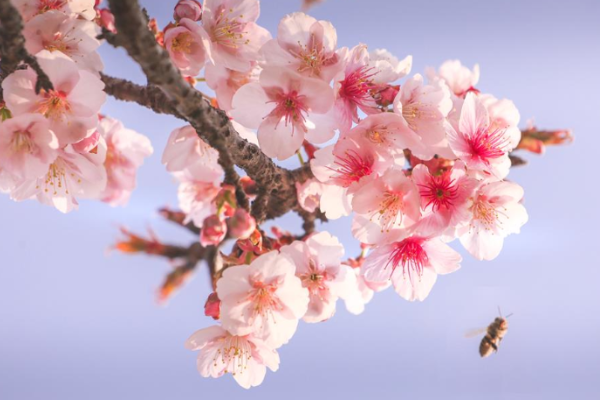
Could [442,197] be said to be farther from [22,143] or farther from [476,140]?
[22,143]

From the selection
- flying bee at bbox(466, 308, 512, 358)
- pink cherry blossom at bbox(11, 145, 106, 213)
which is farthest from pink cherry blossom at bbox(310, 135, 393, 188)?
flying bee at bbox(466, 308, 512, 358)

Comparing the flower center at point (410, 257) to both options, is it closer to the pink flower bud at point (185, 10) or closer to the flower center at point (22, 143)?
the pink flower bud at point (185, 10)

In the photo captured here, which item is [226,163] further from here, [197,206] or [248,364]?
[197,206]

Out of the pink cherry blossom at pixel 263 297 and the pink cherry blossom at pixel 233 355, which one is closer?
the pink cherry blossom at pixel 263 297

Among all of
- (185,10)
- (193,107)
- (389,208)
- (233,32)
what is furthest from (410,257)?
(185,10)

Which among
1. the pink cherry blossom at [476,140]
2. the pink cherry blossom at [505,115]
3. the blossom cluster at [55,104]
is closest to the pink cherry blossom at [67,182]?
the blossom cluster at [55,104]

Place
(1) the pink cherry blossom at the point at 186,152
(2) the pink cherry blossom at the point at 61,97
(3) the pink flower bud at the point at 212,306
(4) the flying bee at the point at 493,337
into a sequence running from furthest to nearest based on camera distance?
(4) the flying bee at the point at 493,337
(1) the pink cherry blossom at the point at 186,152
(3) the pink flower bud at the point at 212,306
(2) the pink cherry blossom at the point at 61,97

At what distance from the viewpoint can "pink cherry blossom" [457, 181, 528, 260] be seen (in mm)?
1536

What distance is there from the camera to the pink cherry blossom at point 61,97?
1.33 metres

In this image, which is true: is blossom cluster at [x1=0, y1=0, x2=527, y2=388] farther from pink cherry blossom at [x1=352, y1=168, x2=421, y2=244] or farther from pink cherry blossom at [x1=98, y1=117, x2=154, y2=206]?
pink cherry blossom at [x1=98, y1=117, x2=154, y2=206]

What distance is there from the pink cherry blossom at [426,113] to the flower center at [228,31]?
55 centimetres

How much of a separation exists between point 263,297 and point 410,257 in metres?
0.47

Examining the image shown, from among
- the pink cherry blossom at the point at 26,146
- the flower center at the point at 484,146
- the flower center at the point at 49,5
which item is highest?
the flower center at the point at 49,5

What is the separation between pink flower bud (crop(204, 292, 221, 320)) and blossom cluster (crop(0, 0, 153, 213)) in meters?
0.50
